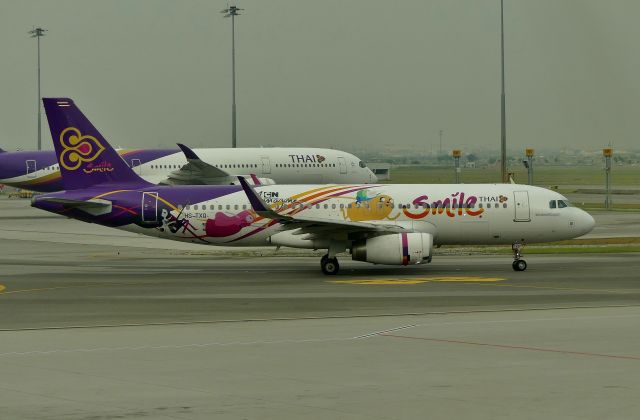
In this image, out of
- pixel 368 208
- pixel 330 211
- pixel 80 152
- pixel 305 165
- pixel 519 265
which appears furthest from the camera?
pixel 305 165

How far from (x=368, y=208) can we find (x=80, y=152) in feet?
38.3

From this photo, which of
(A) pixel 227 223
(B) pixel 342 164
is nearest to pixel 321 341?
(A) pixel 227 223

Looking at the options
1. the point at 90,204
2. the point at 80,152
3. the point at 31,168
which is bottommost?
the point at 90,204

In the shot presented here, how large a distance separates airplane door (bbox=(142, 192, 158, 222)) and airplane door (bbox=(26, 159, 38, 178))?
39.9 m

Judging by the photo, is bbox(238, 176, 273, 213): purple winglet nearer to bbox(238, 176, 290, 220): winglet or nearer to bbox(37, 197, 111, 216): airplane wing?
bbox(238, 176, 290, 220): winglet

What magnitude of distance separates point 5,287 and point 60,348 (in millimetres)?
14143

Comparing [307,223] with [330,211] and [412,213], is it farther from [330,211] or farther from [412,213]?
[412,213]

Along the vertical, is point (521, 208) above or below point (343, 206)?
below

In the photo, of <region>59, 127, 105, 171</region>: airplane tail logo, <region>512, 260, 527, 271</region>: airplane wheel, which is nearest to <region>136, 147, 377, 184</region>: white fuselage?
<region>59, 127, 105, 171</region>: airplane tail logo

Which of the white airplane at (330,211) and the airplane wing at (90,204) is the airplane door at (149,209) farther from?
the airplane wing at (90,204)

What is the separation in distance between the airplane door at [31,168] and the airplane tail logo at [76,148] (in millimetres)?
36932

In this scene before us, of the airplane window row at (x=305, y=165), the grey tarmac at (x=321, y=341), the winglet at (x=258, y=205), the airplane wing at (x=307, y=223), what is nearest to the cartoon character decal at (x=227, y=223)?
the grey tarmac at (x=321, y=341)

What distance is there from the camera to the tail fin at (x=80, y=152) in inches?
1662

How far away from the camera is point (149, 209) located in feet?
134
